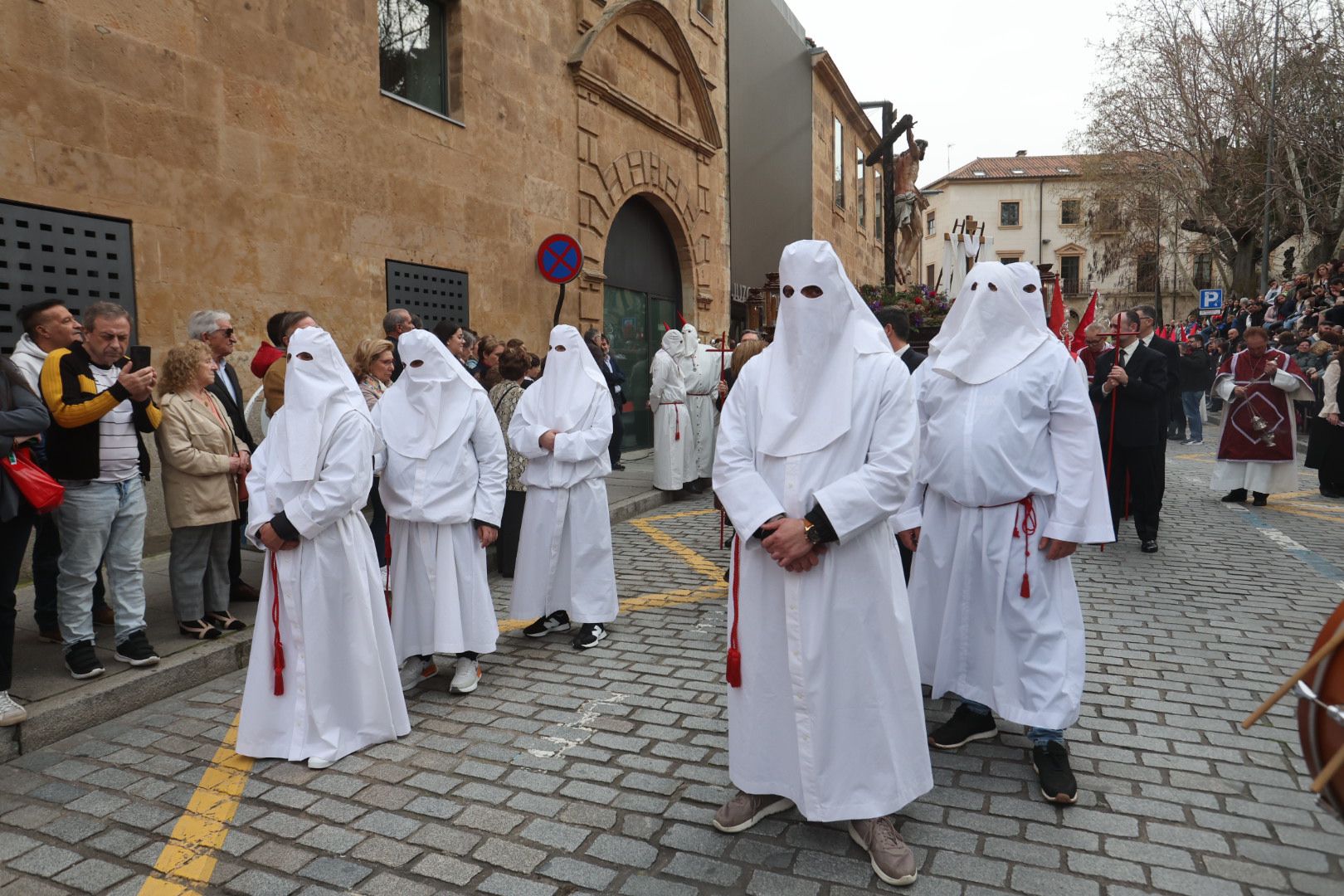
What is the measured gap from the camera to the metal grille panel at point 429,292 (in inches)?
399

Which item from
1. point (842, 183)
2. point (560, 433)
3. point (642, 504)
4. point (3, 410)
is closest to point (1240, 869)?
point (560, 433)

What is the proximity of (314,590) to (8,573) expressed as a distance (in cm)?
149

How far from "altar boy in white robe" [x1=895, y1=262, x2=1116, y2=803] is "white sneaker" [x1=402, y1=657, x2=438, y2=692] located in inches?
105

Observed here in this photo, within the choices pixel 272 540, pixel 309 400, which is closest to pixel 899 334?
pixel 309 400

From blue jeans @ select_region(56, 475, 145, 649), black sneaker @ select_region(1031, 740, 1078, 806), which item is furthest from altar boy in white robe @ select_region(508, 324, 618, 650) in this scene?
black sneaker @ select_region(1031, 740, 1078, 806)

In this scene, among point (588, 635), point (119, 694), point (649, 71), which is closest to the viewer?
point (119, 694)

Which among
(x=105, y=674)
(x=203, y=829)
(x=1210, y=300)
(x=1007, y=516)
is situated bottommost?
(x=203, y=829)

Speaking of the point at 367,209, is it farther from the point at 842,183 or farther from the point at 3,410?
the point at 842,183

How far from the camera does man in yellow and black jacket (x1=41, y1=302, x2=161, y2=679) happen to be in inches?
→ 178

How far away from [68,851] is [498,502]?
236cm

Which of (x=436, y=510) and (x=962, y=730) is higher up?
(x=436, y=510)

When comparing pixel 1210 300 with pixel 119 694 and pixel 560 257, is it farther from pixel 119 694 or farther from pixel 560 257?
pixel 119 694

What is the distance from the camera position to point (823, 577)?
2986mm

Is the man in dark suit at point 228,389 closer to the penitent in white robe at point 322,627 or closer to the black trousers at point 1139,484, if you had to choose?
the penitent in white robe at point 322,627
